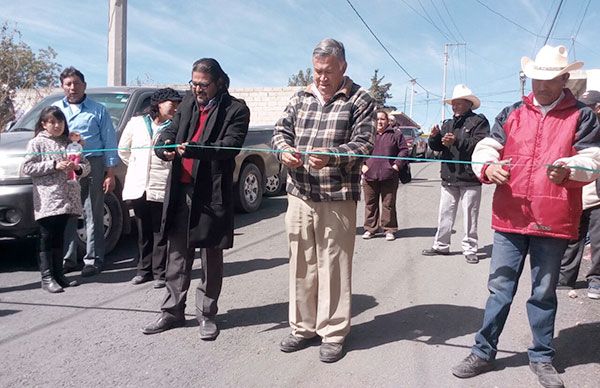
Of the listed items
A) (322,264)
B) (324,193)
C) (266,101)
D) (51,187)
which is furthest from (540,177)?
(266,101)

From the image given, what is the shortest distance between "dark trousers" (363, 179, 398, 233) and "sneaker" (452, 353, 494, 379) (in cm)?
429

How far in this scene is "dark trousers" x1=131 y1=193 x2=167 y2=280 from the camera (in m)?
5.32

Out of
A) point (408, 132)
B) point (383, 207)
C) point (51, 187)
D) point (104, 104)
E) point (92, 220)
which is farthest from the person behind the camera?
point (408, 132)

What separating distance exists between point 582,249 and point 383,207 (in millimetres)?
3003

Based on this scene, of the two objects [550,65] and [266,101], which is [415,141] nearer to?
[266,101]

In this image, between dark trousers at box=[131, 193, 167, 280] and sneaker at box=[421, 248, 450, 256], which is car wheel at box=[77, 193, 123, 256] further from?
sneaker at box=[421, 248, 450, 256]

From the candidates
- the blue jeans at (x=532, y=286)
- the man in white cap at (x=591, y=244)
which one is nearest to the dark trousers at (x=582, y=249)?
the man in white cap at (x=591, y=244)

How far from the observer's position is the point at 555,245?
334 centimetres

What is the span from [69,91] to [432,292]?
14.2ft

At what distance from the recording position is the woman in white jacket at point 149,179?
525 cm

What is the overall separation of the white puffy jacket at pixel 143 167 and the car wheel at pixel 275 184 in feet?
17.7

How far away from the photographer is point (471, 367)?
346 centimetres

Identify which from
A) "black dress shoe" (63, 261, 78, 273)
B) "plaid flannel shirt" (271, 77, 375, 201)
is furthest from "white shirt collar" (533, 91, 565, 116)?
"black dress shoe" (63, 261, 78, 273)

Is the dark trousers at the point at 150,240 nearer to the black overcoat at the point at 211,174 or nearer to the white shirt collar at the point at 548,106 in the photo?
the black overcoat at the point at 211,174
